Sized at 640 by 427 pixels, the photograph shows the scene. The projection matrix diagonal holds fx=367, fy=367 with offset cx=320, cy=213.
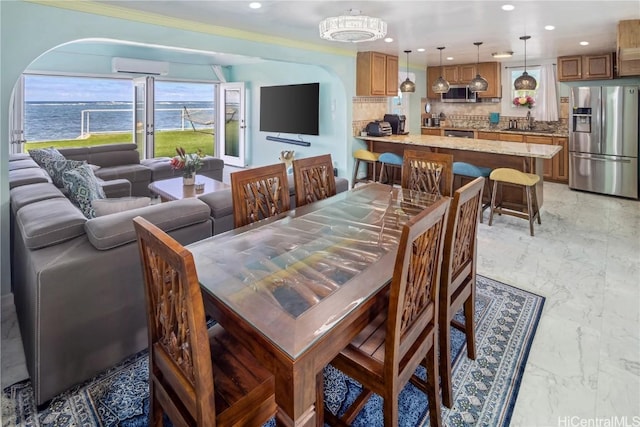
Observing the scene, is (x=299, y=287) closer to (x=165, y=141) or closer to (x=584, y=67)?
(x=584, y=67)

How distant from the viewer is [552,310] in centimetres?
262

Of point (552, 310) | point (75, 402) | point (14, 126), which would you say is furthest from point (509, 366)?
point (14, 126)

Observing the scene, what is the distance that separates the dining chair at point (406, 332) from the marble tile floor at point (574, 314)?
2.07ft

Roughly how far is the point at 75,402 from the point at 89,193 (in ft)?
5.75

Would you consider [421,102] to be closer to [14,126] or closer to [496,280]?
[496,280]

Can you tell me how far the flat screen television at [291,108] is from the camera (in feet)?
20.9

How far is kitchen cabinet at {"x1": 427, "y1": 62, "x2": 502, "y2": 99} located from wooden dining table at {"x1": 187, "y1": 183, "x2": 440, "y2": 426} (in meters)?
6.24

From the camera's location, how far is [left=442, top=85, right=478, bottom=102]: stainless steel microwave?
757 cm

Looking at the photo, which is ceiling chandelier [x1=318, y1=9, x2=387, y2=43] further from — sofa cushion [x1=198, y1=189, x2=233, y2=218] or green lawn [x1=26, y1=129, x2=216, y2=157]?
green lawn [x1=26, y1=129, x2=216, y2=157]

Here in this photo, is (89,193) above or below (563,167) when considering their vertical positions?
below

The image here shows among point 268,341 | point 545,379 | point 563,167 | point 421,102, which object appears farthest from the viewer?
point 421,102

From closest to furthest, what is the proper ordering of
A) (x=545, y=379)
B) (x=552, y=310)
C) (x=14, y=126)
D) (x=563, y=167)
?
1. (x=545, y=379)
2. (x=552, y=310)
3. (x=14, y=126)
4. (x=563, y=167)

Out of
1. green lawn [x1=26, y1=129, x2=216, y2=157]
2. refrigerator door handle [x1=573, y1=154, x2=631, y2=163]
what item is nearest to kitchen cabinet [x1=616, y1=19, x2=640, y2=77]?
refrigerator door handle [x1=573, y1=154, x2=631, y2=163]

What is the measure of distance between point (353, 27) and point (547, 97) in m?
5.96
